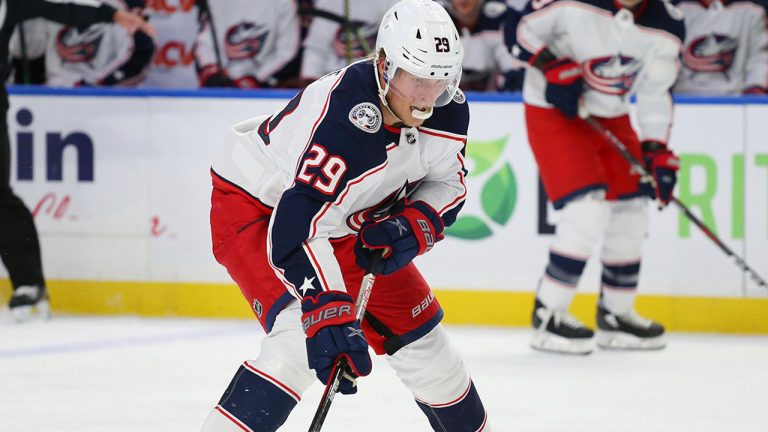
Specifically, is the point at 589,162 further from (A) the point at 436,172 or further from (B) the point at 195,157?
(A) the point at 436,172

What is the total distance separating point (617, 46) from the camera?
5.12m

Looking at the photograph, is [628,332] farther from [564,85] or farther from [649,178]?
[564,85]

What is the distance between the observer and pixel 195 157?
5910mm

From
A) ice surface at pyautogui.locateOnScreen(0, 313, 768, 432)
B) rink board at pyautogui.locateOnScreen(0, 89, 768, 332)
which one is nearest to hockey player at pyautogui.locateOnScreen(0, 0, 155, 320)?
ice surface at pyautogui.locateOnScreen(0, 313, 768, 432)

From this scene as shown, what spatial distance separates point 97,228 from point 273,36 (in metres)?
1.23

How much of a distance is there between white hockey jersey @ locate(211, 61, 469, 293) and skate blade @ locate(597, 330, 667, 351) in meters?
2.48

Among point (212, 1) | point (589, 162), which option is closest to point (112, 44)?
point (212, 1)

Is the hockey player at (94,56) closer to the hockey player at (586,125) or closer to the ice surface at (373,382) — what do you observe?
the ice surface at (373,382)

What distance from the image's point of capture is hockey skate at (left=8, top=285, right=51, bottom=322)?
19.0 ft

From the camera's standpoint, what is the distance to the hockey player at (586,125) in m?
5.09

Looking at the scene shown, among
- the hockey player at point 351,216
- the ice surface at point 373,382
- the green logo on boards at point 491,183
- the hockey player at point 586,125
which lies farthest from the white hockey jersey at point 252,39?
the hockey player at point 351,216

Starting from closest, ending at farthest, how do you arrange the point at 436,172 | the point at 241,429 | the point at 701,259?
the point at 241,429 → the point at 436,172 → the point at 701,259

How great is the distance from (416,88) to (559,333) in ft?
8.79

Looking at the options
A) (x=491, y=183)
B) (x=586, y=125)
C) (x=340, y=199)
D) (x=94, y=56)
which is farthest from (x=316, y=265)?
(x=94, y=56)
